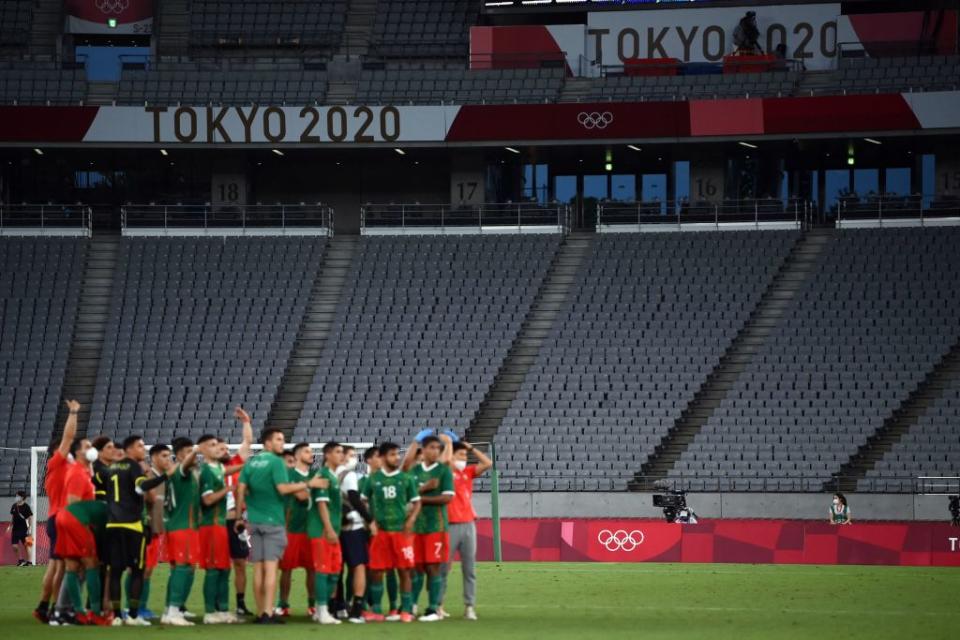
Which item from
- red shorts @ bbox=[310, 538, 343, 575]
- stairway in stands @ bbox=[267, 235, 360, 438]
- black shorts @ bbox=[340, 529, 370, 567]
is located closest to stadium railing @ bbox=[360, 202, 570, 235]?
stairway in stands @ bbox=[267, 235, 360, 438]

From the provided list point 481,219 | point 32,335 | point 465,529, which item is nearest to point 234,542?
point 465,529

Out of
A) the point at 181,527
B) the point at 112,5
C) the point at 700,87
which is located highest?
the point at 112,5

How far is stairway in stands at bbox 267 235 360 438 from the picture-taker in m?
42.3

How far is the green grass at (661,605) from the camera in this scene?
54.1 ft

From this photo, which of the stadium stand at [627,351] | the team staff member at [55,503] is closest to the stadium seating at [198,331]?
the stadium stand at [627,351]

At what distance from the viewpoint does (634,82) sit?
50.0 meters

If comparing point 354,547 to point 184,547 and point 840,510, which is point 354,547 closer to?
point 184,547

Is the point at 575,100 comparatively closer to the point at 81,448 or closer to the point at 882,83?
the point at 882,83

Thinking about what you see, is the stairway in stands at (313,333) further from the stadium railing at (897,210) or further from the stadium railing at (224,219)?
the stadium railing at (897,210)

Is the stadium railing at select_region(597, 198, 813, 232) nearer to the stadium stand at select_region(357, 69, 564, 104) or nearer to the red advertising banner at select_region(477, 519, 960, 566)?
the stadium stand at select_region(357, 69, 564, 104)

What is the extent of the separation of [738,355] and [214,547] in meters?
27.5

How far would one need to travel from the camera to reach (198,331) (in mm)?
44781

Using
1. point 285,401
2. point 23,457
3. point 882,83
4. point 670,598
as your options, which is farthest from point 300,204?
point 670,598

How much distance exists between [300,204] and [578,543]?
20970 mm
